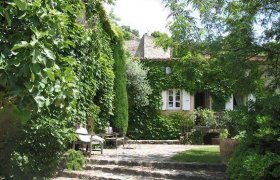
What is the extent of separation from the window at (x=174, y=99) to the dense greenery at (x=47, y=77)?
558 cm

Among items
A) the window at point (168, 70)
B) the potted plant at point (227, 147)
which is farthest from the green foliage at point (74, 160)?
the window at point (168, 70)

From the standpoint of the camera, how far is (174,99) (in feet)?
75.0

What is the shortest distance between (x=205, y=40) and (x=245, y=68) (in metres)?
1.74

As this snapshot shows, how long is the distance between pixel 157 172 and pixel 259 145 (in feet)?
11.3

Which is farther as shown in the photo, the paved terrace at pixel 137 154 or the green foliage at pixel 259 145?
the paved terrace at pixel 137 154

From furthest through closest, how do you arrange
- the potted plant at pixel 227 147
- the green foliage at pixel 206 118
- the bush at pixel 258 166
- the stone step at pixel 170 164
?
the green foliage at pixel 206 118
the stone step at pixel 170 164
the potted plant at pixel 227 147
the bush at pixel 258 166

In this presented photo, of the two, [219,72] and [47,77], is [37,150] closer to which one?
[47,77]

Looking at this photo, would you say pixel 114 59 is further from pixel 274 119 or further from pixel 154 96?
pixel 274 119

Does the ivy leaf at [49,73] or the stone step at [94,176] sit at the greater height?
the ivy leaf at [49,73]

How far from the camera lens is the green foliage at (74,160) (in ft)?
35.1

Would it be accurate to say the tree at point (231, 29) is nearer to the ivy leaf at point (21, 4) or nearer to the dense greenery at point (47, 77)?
the dense greenery at point (47, 77)

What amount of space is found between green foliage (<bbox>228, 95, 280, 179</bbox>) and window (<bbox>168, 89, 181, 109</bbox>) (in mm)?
15125

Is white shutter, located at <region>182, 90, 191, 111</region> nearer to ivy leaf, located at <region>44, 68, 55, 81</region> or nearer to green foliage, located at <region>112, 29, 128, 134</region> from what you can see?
green foliage, located at <region>112, 29, 128, 134</region>

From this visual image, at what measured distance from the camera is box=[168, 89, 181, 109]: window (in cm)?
2291
